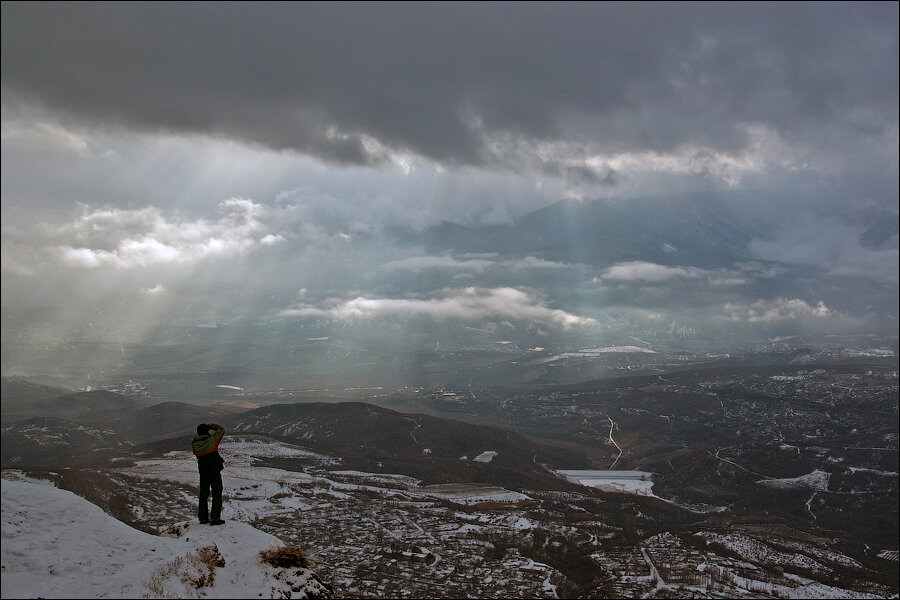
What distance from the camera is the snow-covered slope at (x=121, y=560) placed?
16.4 m

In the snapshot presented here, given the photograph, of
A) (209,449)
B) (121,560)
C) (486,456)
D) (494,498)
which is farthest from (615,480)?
(121,560)

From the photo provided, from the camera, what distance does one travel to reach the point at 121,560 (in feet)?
60.6

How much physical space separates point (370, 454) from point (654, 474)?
82.9m

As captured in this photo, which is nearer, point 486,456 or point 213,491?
point 213,491

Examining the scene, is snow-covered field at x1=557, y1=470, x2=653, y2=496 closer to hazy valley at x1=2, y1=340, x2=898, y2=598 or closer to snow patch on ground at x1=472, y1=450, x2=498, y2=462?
hazy valley at x1=2, y1=340, x2=898, y2=598

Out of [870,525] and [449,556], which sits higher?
[449,556]

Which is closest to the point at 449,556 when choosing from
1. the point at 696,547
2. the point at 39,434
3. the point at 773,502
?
the point at 696,547

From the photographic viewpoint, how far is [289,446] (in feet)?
430

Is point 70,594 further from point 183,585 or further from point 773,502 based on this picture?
point 773,502

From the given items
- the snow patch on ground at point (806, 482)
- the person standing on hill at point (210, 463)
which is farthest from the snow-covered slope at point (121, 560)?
the snow patch on ground at point (806, 482)

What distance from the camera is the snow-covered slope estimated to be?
1641cm

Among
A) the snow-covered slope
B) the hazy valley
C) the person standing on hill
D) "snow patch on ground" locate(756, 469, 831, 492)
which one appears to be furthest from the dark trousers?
"snow patch on ground" locate(756, 469, 831, 492)

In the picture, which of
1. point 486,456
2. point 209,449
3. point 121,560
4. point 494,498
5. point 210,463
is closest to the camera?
point 121,560

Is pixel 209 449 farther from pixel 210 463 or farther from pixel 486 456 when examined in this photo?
pixel 486 456
